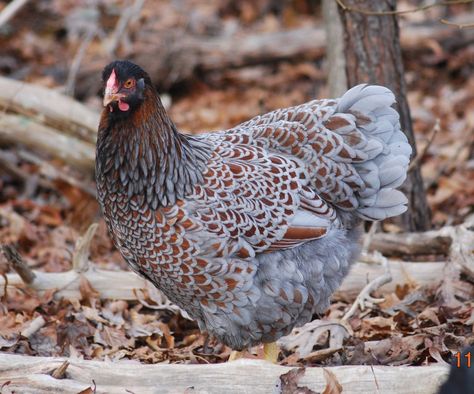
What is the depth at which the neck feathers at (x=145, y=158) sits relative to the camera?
4.70 metres

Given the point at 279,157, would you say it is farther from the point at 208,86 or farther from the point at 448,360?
the point at 208,86

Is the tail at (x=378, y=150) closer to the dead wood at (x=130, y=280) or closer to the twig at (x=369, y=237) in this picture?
the dead wood at (x=130, y=280)

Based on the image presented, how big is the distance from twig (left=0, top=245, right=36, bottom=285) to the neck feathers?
3.62 ft

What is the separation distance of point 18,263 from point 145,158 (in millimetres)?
1512

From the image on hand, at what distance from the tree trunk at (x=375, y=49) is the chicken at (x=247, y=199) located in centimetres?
123

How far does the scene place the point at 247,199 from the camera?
15.8 feet

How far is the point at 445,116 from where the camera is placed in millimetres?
9859

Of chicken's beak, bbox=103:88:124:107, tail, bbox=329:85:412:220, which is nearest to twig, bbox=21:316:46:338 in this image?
chicken's beak, bbox=103:88:124:107

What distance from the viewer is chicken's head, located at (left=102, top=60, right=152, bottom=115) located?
450cm

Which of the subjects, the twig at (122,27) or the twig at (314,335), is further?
the twig at (122,27)

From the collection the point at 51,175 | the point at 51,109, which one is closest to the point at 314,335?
the point at 51,109

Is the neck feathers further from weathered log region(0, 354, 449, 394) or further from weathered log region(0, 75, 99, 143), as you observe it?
weathered log region(0, 75, 99, 143)

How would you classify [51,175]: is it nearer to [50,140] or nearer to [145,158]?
[50,140]

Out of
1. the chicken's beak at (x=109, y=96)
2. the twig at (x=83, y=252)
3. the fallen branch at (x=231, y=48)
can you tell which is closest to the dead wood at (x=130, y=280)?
the twig at (x=83, y=252)
